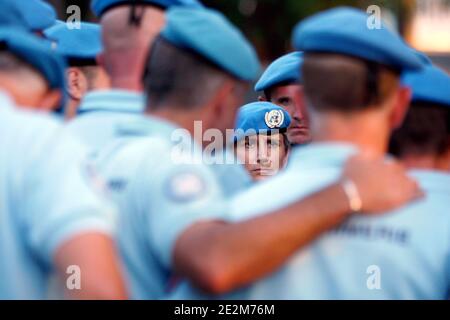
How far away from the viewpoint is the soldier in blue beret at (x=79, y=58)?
535cm

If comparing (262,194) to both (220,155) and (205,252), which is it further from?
(220,155)

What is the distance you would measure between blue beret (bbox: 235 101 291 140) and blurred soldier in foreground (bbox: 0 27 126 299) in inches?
114

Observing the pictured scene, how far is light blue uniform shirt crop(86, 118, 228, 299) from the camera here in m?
3.04

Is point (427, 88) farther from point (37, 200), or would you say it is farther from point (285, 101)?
point (285, 101)

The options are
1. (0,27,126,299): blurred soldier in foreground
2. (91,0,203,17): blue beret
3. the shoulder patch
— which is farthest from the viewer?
(91,0,203,17): blue beret

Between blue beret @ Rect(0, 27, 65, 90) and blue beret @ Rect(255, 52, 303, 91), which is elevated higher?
blue beret @ Rect(255, 52, 303, 91)

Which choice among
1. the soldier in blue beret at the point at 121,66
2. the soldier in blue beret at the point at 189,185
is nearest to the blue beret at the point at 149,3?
the soldier in blue beret at the point at 121,66

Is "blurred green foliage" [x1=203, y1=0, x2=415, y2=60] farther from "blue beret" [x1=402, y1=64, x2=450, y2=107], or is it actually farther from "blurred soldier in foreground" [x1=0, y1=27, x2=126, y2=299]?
"blurred soldier in foreground" [x1=0, y1=27, x2=126, y2=299]

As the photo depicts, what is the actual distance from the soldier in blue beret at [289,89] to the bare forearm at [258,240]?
3.06 metres

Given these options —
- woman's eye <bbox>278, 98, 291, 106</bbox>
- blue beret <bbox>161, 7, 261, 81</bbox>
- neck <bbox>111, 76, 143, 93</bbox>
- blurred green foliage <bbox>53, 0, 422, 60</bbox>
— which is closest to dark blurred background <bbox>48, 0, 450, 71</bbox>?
blurred green foliage <bbox>53, 0, 422, 60</bbox>

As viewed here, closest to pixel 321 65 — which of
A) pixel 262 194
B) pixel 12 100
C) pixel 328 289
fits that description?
pixel 262 194

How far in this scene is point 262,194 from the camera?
3180 mm
